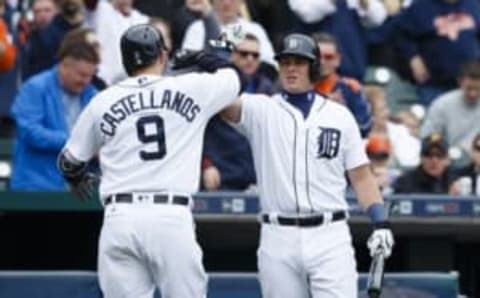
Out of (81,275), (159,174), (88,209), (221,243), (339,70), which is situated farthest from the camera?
(339,70)

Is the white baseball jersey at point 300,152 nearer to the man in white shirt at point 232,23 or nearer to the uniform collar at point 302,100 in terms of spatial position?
the uniform collar at point 302,100

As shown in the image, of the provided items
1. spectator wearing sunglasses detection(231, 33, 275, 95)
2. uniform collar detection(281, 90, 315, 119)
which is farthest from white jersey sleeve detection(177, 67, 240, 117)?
spectator wearing sunglasses detection(231, 33, 275, 95)

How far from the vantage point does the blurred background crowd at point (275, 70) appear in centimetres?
1188

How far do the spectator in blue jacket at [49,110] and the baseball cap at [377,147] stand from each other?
80.1 inches

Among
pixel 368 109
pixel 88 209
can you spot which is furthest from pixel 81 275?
pixel 368 109

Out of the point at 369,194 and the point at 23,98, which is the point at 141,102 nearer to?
the point at 369,194

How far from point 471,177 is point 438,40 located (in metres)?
2.47

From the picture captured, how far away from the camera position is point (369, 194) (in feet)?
33.0

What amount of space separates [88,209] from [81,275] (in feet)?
3.10

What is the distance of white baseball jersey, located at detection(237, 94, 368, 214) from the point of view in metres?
9.93

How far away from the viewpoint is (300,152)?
9938 mm

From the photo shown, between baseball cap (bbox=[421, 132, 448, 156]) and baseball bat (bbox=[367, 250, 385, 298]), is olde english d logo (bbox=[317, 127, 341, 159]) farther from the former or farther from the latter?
baseball cap (bbox=[421, 132, 448, 156])

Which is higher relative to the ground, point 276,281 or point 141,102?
point 141,102

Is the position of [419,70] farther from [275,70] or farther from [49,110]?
[49,110]
